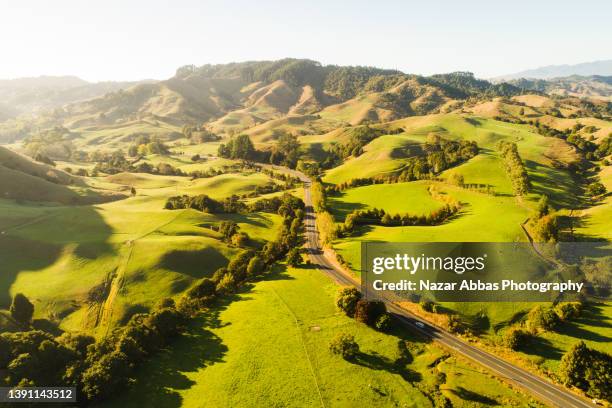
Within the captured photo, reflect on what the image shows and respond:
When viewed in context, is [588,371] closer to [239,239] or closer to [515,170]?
[239,239]

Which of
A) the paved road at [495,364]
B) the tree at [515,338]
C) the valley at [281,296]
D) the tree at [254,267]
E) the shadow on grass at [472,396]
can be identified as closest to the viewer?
the shadow on grass at [472,396]

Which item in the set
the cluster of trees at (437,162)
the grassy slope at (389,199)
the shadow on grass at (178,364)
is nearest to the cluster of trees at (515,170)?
the cluster of trees at (437,162)

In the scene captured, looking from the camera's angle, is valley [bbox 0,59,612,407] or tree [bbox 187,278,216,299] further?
tree [bbox 187,278,216,299]

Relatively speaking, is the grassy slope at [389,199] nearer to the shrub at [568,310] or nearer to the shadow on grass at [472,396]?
the shrub at [568,310]

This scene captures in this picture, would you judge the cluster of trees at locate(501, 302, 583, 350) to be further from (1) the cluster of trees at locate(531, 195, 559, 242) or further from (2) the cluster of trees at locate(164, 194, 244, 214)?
(2) the cluster of trees at locate(164, 194, 244, 214)

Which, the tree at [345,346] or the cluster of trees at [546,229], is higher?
the cluster of trees at [546,229]

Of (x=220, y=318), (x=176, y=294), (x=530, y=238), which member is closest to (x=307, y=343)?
(x=220, y=318)

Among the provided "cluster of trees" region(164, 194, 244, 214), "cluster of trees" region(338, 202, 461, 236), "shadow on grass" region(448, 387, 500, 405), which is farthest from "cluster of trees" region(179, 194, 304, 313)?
"shadow on grass" region(448, 387, 500, 405)

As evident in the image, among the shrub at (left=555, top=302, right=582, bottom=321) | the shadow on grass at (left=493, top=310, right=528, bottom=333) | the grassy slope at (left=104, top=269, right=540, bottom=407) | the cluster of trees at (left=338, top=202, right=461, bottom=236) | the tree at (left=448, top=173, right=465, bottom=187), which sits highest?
the tree at (left=448, top=173, right=465, bottom=187)
